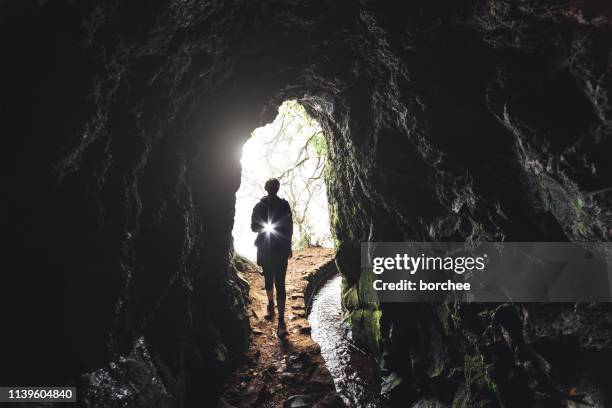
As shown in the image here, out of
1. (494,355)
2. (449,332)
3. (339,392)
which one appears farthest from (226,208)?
(494,355)

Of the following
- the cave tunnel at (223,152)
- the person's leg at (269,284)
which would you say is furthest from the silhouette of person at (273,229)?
the cave tunnel at (223,152)

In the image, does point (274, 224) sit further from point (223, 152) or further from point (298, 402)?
point (298, 402)

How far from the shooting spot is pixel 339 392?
5.69 meters

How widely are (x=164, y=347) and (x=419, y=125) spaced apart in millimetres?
4382

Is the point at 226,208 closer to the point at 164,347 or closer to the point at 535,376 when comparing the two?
the point at 164,347

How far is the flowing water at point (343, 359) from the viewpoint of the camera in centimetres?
577

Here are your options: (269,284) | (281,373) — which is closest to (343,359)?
(281,373)

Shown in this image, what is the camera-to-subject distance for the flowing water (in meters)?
5.77

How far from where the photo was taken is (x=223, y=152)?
20.6ft

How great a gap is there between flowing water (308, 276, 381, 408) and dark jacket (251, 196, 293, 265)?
233cm

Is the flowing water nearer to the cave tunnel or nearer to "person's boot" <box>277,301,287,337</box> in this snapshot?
the cave tunnel

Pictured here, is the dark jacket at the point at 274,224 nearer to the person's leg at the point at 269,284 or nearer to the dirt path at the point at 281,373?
the person's leg at the point at 269,284
